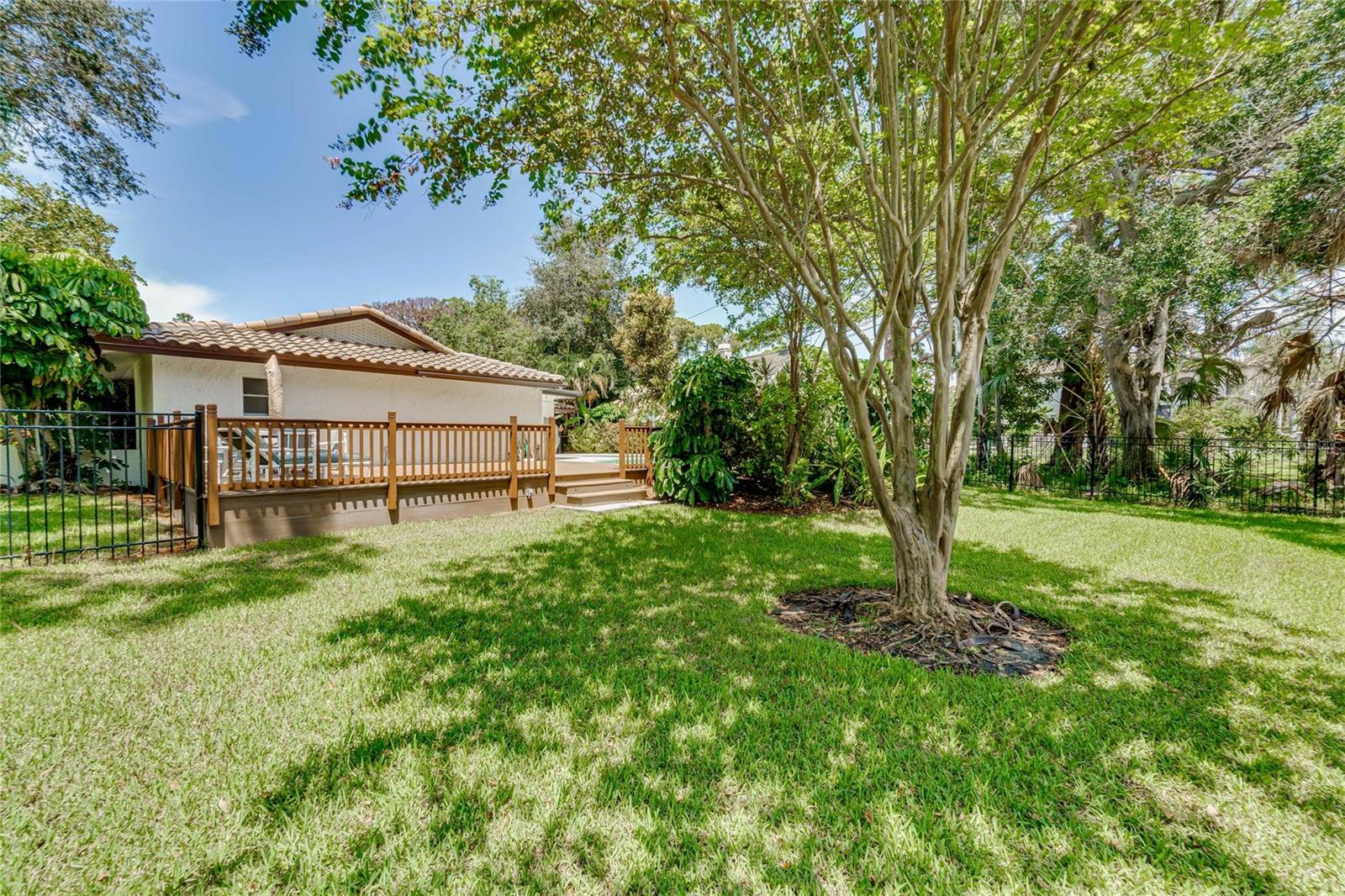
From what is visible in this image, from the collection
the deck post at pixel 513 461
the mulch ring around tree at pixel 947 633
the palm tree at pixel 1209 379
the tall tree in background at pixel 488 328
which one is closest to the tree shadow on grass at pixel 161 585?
the deck post at pixel 513 461

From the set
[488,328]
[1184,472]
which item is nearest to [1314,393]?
[1184,472]

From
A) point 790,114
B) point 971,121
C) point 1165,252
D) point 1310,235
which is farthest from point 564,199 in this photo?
point 1310,235

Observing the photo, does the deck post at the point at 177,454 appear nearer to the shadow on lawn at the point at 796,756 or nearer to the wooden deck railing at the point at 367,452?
the wooden deck railing at the point at 367,452

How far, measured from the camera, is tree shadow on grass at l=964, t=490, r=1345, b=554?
7.34 meters

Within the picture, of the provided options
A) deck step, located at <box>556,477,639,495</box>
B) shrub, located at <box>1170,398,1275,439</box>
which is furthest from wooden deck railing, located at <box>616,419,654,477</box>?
→ shrub, located at <box>1170,398,1275,439</box>

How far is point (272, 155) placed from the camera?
12414mm

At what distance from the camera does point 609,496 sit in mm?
9688

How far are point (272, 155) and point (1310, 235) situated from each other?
68.8 ft

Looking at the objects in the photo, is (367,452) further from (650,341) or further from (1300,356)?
(1300,356)

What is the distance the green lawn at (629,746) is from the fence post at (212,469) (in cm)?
132

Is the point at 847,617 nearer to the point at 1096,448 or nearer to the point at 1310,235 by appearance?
the point at 1310,235

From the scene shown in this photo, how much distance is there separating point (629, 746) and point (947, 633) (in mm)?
2623

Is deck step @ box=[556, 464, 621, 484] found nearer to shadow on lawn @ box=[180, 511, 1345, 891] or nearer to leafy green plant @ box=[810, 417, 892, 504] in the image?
leafy green plant @ box=[810, 417, 892, 504]

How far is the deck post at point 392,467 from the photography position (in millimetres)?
7406
